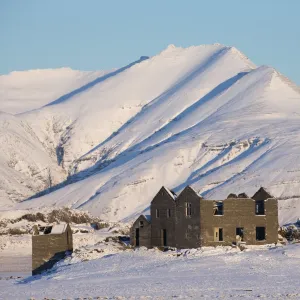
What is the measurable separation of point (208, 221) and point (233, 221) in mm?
1733

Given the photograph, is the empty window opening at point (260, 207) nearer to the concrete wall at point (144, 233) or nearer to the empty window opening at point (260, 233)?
the empty window opening at point (260, 233)

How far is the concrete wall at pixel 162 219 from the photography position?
272ft

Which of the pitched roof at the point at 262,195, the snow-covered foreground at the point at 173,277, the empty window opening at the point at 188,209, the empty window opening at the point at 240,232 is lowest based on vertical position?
the snow-covered foreground at the point at 173,277

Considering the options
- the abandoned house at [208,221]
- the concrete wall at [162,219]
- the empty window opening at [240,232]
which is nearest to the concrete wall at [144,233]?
the abandoned house at [208,221]

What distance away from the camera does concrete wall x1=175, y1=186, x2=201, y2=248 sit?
265 feet

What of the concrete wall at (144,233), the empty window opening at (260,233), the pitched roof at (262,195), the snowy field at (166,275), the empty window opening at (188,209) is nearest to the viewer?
the snowy field at (166,275)

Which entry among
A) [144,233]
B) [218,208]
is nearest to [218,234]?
[218,208]

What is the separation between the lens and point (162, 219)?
83.9 m

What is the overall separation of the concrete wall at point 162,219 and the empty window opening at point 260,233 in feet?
17.8

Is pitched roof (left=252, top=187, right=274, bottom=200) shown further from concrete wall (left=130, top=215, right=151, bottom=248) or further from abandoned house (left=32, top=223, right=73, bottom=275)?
abandoned house (left=32, top=223, right=73, bottom=275)

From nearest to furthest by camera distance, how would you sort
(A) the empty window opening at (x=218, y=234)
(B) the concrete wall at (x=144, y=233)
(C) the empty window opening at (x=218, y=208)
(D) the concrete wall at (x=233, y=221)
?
(D) the concrete wall at (x=233, y=221)
(A) the empty window opening at (x=218, y=234)
(C) the empty window opening at (x=218, y=208)
(B) the concrete wall at (x=144, y=233)

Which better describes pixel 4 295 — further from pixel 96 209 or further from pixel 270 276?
pixel 96 209

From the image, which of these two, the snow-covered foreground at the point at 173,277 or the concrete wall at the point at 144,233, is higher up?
the concrete wall at the point at 144,233

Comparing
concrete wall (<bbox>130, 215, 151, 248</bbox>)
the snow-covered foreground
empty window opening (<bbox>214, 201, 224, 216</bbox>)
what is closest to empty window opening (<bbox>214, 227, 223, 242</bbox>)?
empty window opening (<bbox>214, 201, 224, 216</bbox>)
